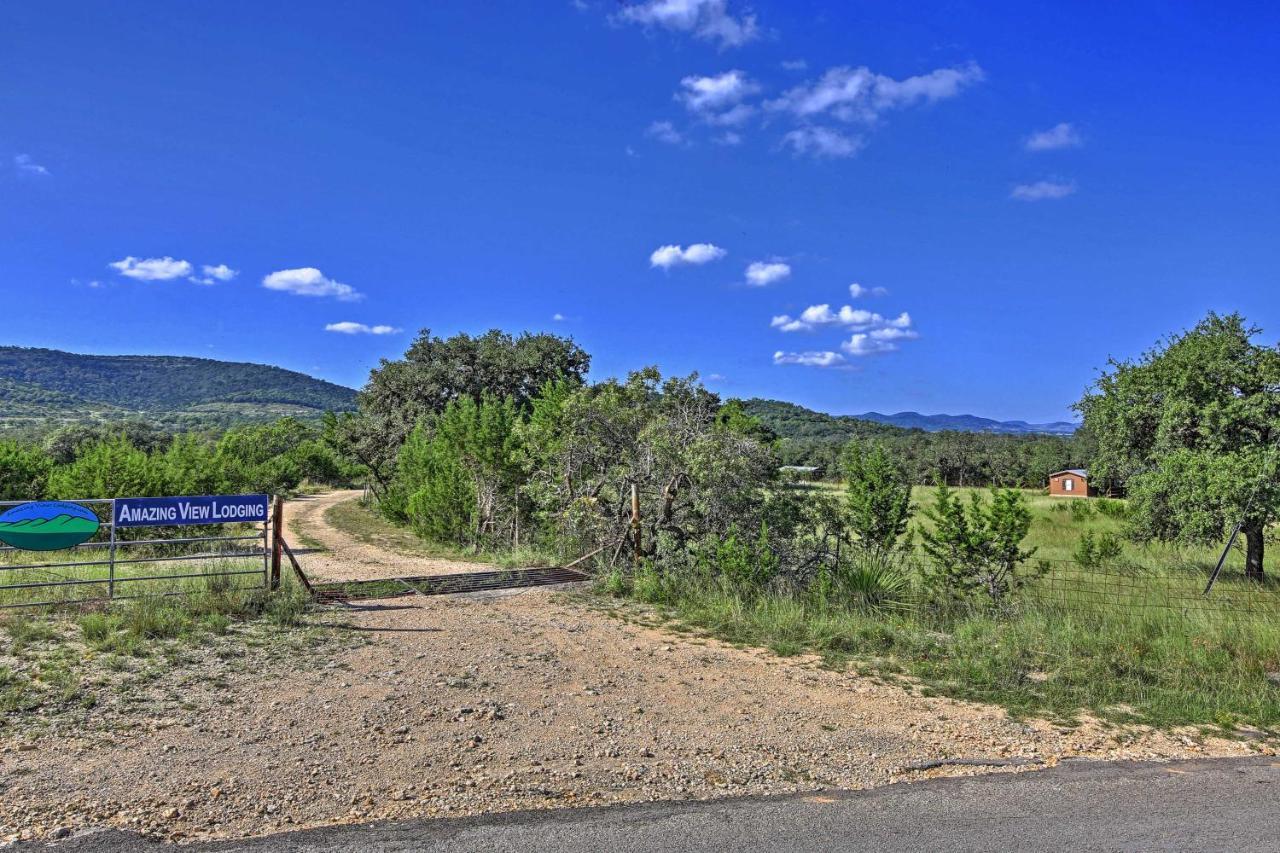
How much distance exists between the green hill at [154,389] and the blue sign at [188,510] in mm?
116734

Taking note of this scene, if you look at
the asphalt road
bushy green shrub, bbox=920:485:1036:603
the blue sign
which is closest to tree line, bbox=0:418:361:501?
the blue sign

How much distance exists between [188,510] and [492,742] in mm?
6585

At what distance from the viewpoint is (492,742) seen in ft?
18.7

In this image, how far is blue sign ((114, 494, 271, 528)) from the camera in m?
9.66

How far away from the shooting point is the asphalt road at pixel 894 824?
4168 mm

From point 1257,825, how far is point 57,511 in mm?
12362

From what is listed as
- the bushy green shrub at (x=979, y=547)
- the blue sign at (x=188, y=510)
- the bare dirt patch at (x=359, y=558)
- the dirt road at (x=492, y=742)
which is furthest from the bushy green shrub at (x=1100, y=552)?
the blue sign at (x=188, y=510)

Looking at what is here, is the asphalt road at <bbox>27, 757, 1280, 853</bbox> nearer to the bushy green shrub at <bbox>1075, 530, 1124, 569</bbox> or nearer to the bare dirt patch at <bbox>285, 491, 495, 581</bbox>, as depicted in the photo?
the bare dirt patch at <bbox>285, 491, 495, 581</bbox>

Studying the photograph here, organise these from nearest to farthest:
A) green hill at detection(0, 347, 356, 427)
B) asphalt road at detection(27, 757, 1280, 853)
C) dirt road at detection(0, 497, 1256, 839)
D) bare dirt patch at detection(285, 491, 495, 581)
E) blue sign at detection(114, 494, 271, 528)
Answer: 1. asphalt road at detection(27, 757, 1280, 853)
2. dirt road at detection(0, 497, 1256, 839)
3. blue sign at detection(114, 494, 271, 528)
4. bare dirt patch at detection(285, 491, 495, 581)
5. green hill at detection(0, 347, 356, 427)

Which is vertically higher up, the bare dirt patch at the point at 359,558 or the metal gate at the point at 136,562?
the metal gate at the point at 136,562

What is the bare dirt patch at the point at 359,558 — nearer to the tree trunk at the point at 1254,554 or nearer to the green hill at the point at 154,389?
the tree trunk at the point at 1254,554

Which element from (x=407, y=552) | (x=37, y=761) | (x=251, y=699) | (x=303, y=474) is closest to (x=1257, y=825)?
(x=251, y=699)

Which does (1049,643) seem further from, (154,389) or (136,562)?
(154,389)

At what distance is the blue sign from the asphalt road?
6.46m
